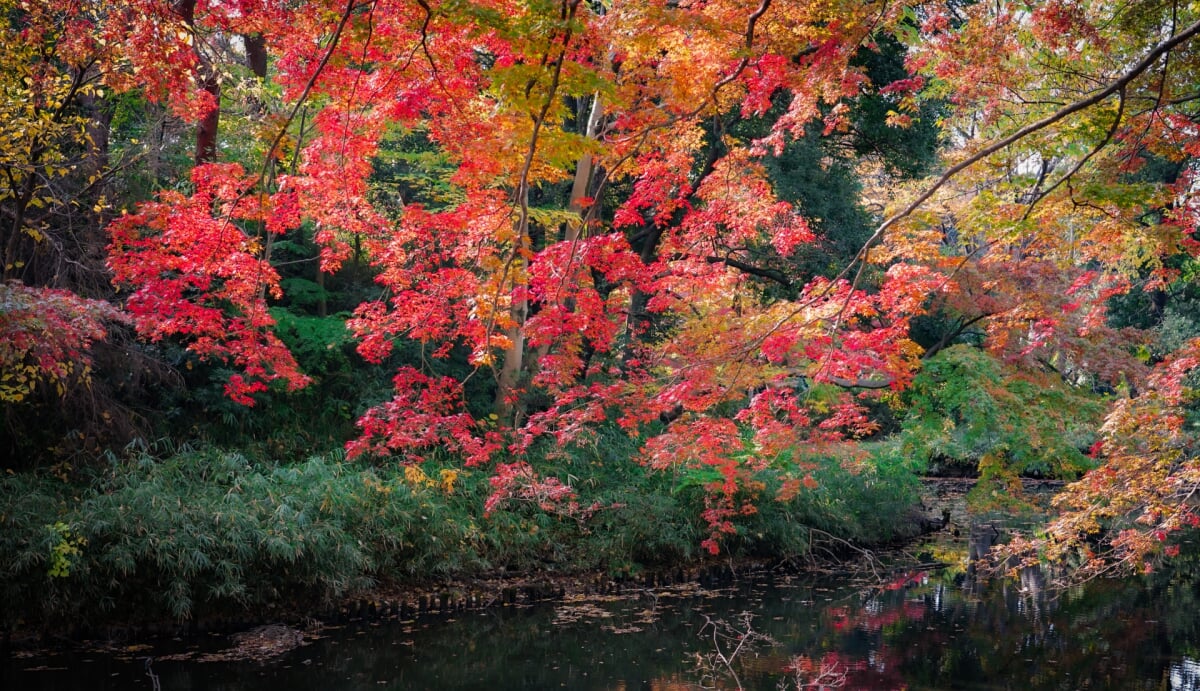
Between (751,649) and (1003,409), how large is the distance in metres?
5.41

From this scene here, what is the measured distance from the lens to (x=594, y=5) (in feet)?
42.3

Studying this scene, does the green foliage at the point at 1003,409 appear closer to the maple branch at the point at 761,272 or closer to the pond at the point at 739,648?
the pond at the point at 739,648

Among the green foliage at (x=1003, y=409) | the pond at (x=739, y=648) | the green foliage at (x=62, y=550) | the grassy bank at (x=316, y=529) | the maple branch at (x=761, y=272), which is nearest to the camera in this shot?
the green foliage at (x=62, y=550)

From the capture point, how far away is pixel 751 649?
7.79 m

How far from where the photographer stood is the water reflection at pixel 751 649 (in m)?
6.83

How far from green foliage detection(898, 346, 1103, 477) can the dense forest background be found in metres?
0.06

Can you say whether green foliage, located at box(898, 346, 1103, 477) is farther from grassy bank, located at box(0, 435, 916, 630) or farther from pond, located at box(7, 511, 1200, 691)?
pond, located at box(7, 511, 1200, 691)

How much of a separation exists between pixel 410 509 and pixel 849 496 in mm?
6024

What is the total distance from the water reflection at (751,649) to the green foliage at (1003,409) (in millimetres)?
1875

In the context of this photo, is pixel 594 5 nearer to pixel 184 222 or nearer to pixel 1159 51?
pixel 184 222

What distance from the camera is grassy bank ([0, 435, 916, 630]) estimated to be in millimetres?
6914

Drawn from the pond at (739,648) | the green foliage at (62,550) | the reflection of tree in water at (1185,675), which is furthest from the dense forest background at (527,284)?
the reflection of tree in water at (1185,675)

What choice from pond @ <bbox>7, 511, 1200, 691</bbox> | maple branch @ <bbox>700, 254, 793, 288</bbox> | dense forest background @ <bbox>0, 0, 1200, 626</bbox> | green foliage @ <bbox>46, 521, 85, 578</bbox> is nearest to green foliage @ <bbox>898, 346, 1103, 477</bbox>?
dense forest background @ <bbox>0, 0, 1200, 626</bbox>

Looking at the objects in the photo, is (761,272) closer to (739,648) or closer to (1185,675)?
(739,648)
